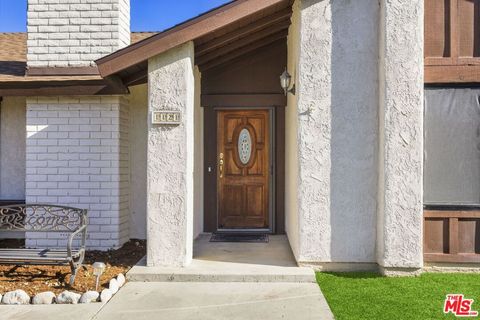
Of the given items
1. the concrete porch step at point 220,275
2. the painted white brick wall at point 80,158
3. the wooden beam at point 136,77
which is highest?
the wooden beam at point 136,77

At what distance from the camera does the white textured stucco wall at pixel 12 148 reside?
8.53 m

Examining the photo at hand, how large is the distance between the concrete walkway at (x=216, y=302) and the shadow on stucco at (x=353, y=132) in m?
1.00

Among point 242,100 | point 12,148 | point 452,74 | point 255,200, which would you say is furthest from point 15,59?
point 452,74

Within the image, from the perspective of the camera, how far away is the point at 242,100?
8820mm

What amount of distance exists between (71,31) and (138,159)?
2.39 meters

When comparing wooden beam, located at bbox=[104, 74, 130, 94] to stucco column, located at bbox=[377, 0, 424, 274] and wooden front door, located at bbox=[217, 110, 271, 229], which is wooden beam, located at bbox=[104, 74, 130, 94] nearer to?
wooden front door, located at bbox=[217, 110, 271, 229]

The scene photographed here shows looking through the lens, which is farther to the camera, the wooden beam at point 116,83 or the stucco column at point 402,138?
the wooden beam at point 116,83

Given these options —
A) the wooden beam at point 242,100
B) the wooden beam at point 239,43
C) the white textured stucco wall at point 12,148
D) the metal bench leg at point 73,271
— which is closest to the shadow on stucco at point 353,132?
the wooden beam at point 239,43

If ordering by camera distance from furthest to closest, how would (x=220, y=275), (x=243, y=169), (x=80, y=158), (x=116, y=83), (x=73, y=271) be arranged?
1. (x=243, y=169)
2. (x=80, y=158)
3. (x=116, y=83)
4. (x=220, y=275)
5. (x=73, y=271)

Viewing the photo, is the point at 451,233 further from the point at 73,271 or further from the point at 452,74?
the point at 73,271

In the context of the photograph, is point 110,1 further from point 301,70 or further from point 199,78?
point 301,70

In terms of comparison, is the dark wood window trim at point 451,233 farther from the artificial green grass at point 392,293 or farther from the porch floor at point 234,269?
the porch floor at point 234,269

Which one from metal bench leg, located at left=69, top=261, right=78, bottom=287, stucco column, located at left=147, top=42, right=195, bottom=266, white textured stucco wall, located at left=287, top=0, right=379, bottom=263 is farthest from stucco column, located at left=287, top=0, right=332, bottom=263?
metal bench leg, located at left=69, top=261, right=78, bottom=287

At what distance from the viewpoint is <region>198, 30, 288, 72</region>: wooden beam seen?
8312 millimetres
